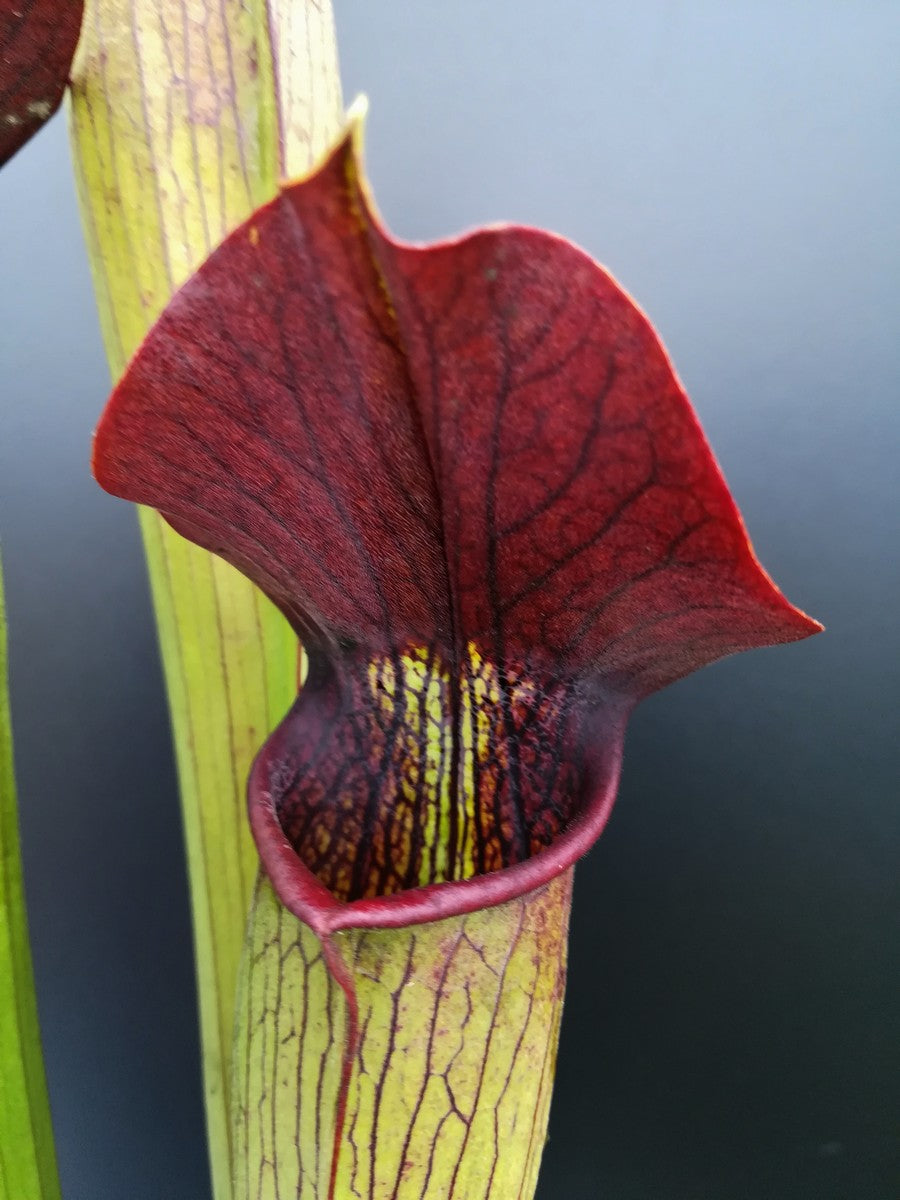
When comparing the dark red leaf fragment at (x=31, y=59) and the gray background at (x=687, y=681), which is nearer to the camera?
the dark red leaf fragment at (x=31, y=59)

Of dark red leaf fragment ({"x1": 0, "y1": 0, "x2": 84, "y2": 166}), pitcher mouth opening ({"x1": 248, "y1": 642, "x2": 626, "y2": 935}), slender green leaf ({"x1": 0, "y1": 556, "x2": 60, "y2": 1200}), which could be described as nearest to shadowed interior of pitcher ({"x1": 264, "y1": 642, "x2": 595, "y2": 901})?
pitcher mouth opening ({"x1": 248, "y1": 642, "x2": 626, "y2": 935})

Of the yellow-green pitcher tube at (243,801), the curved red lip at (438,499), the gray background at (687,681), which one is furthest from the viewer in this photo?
the gray background at (687,681)

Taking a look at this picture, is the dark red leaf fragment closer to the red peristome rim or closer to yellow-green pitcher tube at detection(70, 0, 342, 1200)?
yellow-green pitcher tube at detection(70, 0, 342, 1200)

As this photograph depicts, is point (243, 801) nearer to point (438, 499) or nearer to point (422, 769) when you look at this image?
point (422, 769)

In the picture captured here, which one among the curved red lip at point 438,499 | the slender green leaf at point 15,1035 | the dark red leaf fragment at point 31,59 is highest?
the dark red leaf fragment at point 31,59

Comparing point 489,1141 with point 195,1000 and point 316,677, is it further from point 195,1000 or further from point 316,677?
point 195,1000

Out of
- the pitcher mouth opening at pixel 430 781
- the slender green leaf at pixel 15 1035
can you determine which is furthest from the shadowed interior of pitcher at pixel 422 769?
the slender green leaf at pixel 15 1035

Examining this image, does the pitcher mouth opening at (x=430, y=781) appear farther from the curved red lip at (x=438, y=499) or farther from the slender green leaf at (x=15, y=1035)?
the slender green leaf at (x=15, y=1035)
